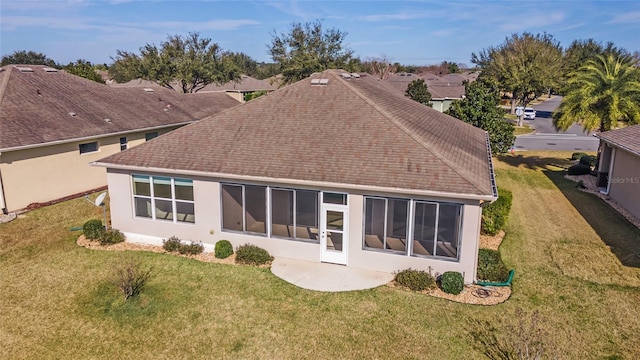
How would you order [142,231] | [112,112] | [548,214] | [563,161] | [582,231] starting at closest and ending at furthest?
[142,231]
[582,231]
[548,214]
[112,112]
[563,161]

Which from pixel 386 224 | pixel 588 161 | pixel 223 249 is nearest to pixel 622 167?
pixel 588 161

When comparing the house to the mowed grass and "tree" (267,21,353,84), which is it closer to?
the mowed grass

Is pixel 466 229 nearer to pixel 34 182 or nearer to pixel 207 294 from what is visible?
pixel 207 294

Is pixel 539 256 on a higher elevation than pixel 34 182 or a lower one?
lower

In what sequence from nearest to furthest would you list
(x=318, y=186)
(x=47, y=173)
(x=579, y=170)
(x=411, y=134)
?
(x=318, y=186)
(x=411, y=134)
(x=47, y=173)
(x=579, y=170)

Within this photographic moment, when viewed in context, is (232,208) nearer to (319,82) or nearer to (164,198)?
(164,198)

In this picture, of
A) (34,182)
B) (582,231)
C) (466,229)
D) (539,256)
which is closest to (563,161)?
(582,231)
